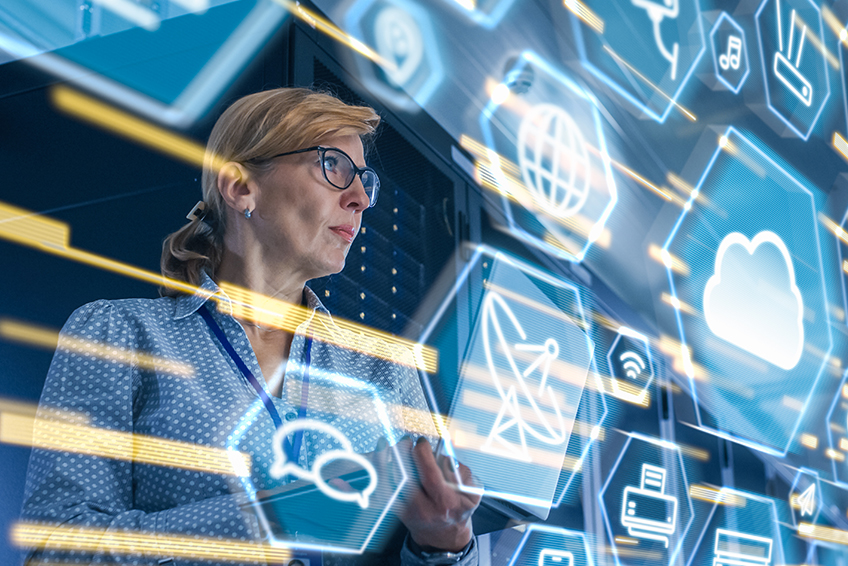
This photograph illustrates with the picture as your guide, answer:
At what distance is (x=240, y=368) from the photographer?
2.47ft

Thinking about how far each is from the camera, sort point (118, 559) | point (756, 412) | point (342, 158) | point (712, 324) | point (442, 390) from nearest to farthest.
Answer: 1. point (118, 559)
2. point (342, 158)
3. point (442, 390)
4. point (712, 324)
5. point (756, 412)

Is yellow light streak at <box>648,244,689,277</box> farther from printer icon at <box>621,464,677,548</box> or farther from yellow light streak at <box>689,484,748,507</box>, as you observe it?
yellow light streak at <box>689,484,748,507</box>

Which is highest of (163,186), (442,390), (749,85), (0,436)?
(749,85)

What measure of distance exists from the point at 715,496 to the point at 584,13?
155 centimetres

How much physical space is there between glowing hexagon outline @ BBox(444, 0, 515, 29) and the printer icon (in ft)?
4.04

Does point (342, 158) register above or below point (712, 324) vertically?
above

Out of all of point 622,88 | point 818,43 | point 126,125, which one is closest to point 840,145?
point 818,43

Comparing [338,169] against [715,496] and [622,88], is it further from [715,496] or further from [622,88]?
[715,496]

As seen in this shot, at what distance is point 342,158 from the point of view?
0.87 metres

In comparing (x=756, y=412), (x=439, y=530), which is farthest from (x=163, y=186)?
(x=756, y=412)

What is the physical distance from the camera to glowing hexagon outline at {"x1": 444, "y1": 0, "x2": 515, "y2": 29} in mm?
1655

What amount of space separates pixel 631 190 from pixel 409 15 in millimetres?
1460

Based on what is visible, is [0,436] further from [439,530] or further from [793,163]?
[793,163]

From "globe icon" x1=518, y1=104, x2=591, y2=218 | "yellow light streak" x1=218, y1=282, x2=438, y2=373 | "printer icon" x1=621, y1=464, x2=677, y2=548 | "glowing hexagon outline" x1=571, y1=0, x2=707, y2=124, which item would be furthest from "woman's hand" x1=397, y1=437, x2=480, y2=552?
"glowing hexagon outline" x1=571, y1=0, x2=707, y2=124
